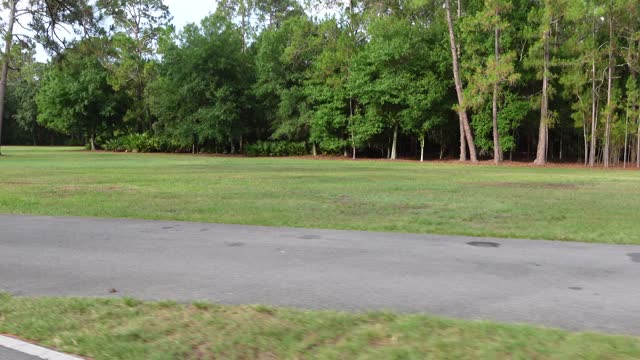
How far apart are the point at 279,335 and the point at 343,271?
8.35ft

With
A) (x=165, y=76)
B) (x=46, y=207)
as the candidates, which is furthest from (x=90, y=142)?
(x=46, y=207)

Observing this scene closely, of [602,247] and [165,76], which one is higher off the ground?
[165,76]

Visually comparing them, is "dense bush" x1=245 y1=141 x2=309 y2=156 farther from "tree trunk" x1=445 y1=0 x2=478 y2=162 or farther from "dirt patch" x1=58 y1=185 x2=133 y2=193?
"dirt patch" x1=58 y1=185 x2=133 y2=193

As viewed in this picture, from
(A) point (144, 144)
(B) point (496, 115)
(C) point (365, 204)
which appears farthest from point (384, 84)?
(C) point (365, 204)

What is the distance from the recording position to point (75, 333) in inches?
180

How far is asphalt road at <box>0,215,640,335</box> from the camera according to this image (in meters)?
5.42

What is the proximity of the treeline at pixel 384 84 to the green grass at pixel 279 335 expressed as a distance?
23553 mm

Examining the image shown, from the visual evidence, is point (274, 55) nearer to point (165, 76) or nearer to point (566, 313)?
point (165, 76)

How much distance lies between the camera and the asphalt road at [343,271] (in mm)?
5422

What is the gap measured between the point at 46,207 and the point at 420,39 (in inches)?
1521

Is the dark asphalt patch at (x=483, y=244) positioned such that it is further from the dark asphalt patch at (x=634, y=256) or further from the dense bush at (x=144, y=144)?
the dense bush at (x=144, y=144)

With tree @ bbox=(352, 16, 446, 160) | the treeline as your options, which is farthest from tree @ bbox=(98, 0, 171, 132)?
tree @ bbox=(352, 16, 446, 160)

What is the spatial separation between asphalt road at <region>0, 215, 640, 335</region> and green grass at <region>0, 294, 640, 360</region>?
A: 19.5 inches

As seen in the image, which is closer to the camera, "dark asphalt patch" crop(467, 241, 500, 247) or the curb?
the curb
